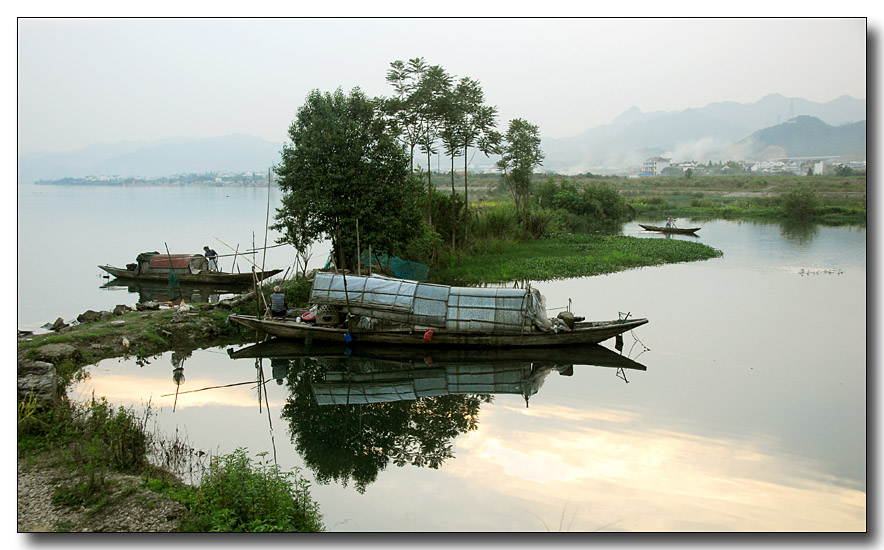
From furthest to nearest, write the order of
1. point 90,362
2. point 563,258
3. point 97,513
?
1. point 563,258
2. point 90,362
3. point 97,513

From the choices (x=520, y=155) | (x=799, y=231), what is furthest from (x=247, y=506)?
(x=799, y=231)

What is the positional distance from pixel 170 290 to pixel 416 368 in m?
8.89

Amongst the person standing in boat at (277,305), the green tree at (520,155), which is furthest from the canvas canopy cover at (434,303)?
the green tree at (520,155)

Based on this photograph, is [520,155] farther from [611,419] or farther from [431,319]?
[611,419]

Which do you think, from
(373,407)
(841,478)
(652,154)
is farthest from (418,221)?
(652,154)

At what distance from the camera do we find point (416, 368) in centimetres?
1020

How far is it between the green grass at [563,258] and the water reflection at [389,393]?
17.9ft

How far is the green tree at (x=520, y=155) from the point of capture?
915 inches

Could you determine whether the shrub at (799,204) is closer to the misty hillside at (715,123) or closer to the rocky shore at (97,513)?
the misty hillside at (715,123)

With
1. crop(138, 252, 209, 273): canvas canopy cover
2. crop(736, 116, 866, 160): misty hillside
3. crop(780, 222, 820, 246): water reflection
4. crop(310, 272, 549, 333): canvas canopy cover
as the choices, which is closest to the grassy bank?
crop(310, 272, 549, 333): canvas canopy cover

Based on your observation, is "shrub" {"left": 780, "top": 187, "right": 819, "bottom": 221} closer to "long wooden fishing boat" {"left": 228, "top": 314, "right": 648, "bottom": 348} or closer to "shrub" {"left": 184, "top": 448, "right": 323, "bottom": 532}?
"long wooden fishing boat" {"left": 228, "top": 314, "right": 648, "bottom": 348}

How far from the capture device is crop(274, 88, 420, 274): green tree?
12.7 m

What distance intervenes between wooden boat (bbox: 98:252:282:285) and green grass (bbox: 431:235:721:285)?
5242 millimetres
